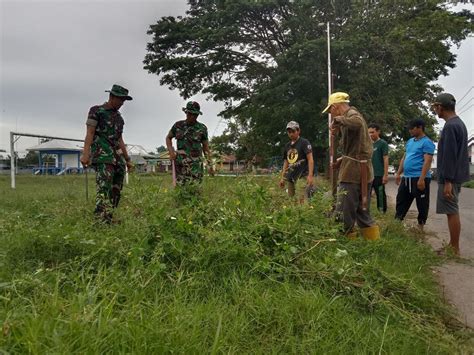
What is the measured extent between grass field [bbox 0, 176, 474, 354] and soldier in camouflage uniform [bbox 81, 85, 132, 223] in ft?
2.44

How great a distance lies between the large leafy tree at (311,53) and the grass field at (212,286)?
14.2 meters

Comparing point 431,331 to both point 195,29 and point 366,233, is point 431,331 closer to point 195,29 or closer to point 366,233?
point 366,233

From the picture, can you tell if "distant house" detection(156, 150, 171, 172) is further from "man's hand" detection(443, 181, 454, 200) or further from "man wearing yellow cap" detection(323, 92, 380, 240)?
"man's hand" detection(443, 181, 454, 200)

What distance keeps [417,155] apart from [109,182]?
146 inches

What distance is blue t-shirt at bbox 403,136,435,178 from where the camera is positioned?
4.74m

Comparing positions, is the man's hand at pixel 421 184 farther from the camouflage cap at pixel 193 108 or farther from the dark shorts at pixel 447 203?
the camouflage cap at pixel 193 108

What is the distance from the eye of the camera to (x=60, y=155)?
32.7 metres

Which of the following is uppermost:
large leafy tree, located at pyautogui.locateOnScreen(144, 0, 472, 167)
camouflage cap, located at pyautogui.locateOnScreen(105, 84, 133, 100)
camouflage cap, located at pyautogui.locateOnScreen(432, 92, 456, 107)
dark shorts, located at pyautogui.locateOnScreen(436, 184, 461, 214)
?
large leafy tree, located at pyautogui.locateOnScreen(144, 0, 472, 167)

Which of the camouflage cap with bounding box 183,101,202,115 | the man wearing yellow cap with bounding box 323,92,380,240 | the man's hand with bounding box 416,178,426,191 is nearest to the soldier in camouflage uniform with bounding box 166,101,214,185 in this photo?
the camouflage cap with bounding box 183,101,202,115

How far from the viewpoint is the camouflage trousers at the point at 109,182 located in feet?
13.1

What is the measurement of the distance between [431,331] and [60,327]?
1860 millimetres

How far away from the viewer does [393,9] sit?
60.2 ft

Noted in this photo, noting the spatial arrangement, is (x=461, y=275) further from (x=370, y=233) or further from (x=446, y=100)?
(x=446, y=100)

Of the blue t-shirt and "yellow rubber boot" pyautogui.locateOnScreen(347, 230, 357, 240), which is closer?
"yellow rubber boot" pyautogui.locateOnScreen(347, 230, 357, 240)
